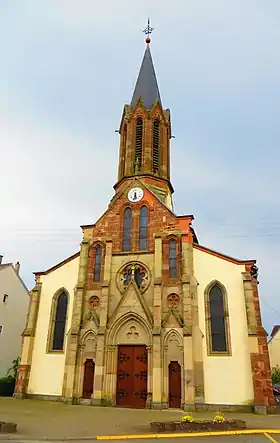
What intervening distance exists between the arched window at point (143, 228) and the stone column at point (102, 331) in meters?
1.96

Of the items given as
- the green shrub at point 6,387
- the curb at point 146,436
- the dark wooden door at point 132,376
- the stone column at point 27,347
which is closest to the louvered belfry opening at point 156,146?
the stone column at point 27,347

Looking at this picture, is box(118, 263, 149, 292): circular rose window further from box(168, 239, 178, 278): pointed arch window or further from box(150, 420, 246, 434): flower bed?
box(150, 420, 246, 434): flower bed

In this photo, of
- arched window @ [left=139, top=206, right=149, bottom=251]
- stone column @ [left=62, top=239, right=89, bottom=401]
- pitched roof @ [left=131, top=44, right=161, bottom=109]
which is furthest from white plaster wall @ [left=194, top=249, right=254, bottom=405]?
pitched roof @ [left=131, top=44, right=161, bottom=109]

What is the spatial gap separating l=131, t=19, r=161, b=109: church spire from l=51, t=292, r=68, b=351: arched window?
17.2 m

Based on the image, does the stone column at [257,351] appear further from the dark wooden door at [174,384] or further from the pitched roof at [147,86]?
the pitched roof at [147,86]

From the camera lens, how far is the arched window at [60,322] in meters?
22.5

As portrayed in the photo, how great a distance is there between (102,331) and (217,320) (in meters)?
6.47

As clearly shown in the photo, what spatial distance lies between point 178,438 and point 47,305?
580 inches

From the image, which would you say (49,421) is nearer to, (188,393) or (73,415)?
(73,415)

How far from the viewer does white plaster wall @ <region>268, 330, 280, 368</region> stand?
1982 inches

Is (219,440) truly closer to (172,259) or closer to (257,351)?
(257,351)

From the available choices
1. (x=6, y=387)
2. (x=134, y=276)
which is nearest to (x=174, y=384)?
(x=134, y=276)

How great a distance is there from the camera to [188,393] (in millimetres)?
18469

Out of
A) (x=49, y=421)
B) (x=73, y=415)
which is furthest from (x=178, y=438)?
(x=73, y=415)
